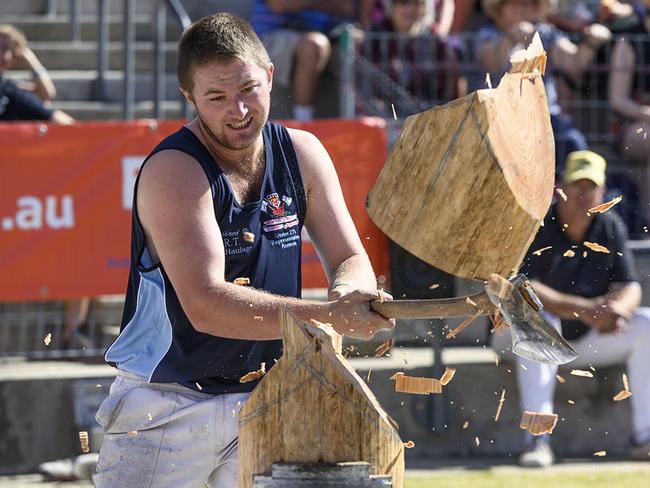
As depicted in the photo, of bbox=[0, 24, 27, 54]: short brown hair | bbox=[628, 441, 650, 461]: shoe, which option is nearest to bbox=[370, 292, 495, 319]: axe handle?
bbox=[628, 441, 650, 461]: shoe

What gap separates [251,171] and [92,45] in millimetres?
6532

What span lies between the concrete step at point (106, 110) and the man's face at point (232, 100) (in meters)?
5.29

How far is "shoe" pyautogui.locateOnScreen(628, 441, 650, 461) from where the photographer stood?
6.75 meters

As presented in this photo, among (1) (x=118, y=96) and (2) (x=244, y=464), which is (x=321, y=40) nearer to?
(1) (x=118, y=96)

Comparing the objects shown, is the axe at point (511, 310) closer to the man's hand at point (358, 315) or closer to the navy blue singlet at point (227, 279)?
the man's hand at point (358, 315)

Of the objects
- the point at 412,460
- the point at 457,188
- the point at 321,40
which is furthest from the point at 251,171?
the point at 321,40

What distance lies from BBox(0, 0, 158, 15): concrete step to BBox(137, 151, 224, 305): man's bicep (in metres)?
6.87

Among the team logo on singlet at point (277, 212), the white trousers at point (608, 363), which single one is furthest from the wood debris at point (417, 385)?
the white trousers at point (608, 363)

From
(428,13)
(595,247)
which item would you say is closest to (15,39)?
(428,13)

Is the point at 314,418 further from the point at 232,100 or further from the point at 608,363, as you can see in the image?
the point at 608,363

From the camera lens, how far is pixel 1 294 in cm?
693

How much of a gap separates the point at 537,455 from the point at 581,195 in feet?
4.60

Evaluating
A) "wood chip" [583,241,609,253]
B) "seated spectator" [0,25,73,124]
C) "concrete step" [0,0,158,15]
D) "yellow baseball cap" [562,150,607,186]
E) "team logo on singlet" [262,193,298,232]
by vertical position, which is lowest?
"wood chip" [583,241,609,253]

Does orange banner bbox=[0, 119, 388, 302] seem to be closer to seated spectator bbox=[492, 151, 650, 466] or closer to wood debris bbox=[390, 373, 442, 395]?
seated spectator bbox=[492, 151, 650, 466]
